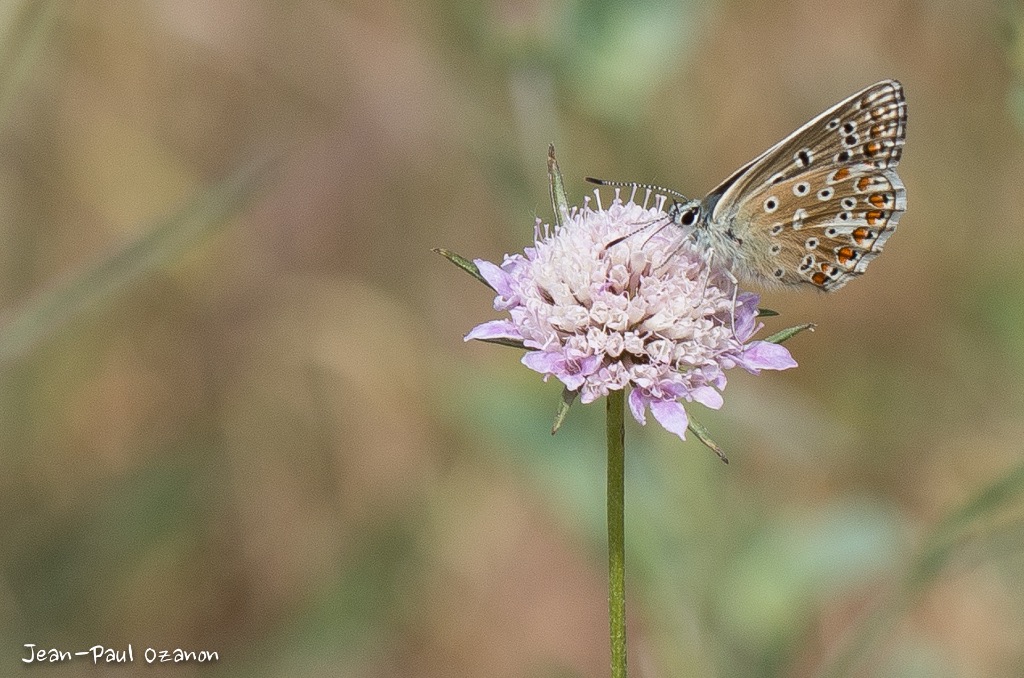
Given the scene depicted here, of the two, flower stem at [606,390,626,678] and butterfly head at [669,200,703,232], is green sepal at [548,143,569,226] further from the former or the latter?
flower stem at [606,390,626,678]

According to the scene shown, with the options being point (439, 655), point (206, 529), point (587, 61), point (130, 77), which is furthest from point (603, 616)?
point (130, 77)

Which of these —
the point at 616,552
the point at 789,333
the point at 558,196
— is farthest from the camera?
the point at 558,196

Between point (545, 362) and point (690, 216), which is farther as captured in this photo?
point (690, 216)

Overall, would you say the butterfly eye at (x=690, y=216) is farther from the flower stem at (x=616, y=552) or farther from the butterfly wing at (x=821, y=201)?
the flower stem at (x=616, y=552)

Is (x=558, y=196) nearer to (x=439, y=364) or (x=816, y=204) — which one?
(x=816, y=204)

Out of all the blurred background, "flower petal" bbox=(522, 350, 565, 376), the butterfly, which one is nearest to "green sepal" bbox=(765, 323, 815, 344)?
the butterfly

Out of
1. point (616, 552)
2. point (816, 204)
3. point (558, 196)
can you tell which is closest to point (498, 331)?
point (558, 196)

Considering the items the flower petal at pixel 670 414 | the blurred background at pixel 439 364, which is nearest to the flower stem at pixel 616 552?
the flower petal at pixel 670 414
